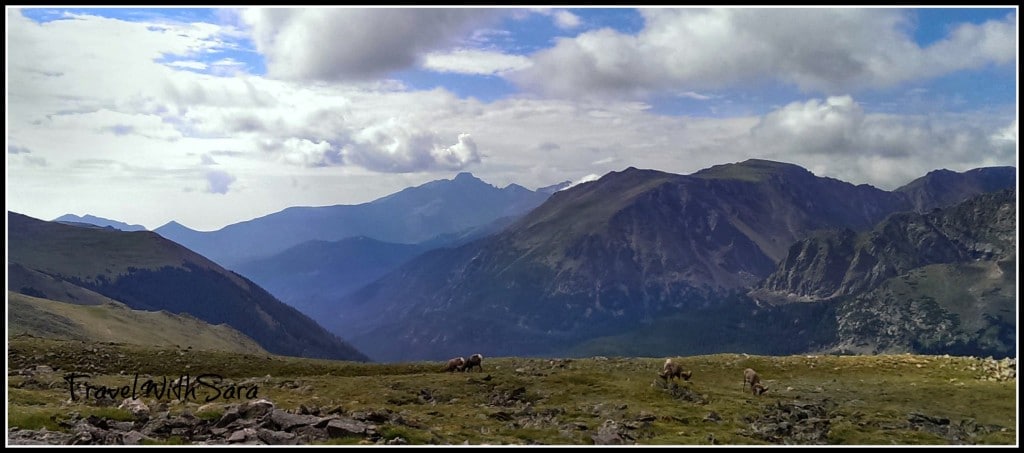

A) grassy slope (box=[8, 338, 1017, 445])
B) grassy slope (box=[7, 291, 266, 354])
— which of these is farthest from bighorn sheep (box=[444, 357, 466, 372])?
grassy slope (box=[7, 291, 266, 354])

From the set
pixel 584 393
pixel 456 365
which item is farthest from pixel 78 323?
pixel 584 393

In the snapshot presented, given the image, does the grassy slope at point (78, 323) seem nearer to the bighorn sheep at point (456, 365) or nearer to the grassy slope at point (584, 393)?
the grassy slope at point (584, 393)

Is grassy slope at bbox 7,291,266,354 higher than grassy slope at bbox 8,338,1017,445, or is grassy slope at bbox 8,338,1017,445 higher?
grassy slope at bbox 8,338,1017,445

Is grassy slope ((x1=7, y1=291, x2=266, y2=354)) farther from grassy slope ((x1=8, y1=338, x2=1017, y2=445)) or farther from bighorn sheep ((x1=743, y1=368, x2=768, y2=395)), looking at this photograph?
bighorn sheep ((x1=743, y1=368, x2=768, y2=395))

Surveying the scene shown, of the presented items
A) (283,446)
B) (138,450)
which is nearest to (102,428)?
(138,450)

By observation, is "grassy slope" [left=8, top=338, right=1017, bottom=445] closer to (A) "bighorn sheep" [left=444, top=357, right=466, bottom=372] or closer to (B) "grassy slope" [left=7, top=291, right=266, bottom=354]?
(A) "bighorn sheep" [left=444, top=357, right=466, bottom=372]

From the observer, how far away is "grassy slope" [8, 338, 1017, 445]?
117 ft

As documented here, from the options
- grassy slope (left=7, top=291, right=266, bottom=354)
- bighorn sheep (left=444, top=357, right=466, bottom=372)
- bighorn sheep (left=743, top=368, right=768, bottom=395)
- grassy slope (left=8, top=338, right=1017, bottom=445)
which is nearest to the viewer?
grassy slope (left=8, top=338, right=1017, bottom=445)

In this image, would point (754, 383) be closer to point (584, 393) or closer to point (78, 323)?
point (584, 393)

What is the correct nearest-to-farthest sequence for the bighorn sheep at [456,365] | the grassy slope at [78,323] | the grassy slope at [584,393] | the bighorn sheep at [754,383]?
the grassy slope at [584,393] → the bighorn sheep at [754,383] → the bighorn sheep at [456,365] → the grassy slope at [78,323]

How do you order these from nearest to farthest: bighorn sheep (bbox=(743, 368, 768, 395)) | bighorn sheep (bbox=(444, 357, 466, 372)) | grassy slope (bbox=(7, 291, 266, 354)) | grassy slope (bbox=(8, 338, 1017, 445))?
1. grassy slope (bbox=(8, 338, 1017, 445))
2. bighorn sheep (bbox=(743, 368, 768, 395))
3. bighorn sheep (bbox=(444, 357, 466, 372))
4. grassy slope (bbox=(7, 291, 266, 354))

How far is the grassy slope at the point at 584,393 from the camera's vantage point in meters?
35.5

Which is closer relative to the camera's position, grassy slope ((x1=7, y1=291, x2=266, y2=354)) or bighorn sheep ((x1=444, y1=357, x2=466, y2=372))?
bighorn sheep ((x1=444, y1=357, x2=466, y2=372))

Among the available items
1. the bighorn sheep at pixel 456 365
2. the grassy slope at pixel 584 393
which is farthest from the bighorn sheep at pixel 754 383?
the bighorn sheep at pixel 456 365
